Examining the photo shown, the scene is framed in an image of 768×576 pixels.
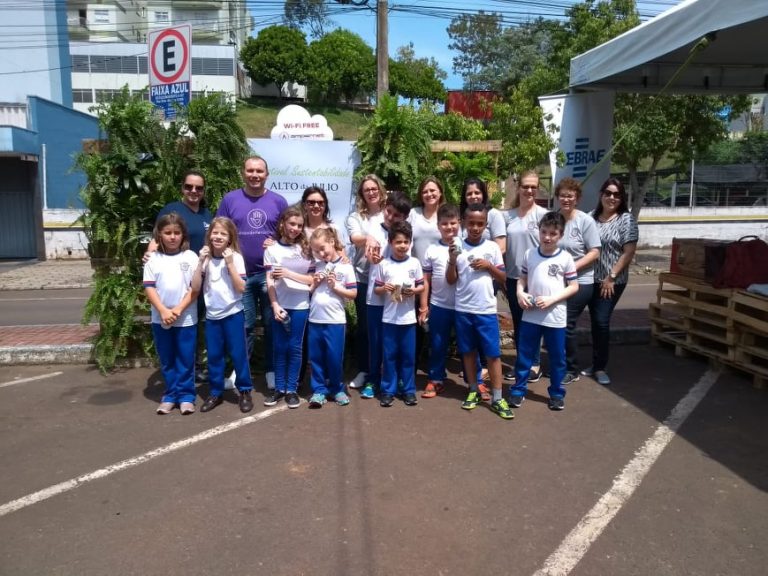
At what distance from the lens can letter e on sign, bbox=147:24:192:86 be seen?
7445 mm

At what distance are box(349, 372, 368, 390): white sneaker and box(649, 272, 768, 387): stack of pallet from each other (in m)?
3.37

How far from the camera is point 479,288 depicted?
195 inches

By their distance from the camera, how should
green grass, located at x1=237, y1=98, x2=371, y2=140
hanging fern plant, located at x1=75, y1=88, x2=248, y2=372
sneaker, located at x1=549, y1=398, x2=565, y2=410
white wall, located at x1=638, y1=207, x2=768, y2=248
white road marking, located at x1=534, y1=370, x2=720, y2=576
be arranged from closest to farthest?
white road marking, located at x1=534, y1=370, x2=720, y2=576 < sneaker, located at x1=549, y1=398, x2=565, y2=410 < hanging fern plant, located at x1=75, y1=88, x2=248, y2=372 < white wall, located at x1=638, y1=207, x2=768, y2=248 < green grass, located at x1=237, y1=98, x2=371, y2=140

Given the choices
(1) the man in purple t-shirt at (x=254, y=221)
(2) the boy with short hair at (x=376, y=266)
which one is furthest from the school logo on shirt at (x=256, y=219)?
(2) the boy with short hair at (x=376, y=266)

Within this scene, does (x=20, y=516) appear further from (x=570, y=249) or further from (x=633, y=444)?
(x=570, y=249)

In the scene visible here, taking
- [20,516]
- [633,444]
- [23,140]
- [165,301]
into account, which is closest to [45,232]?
[23,140]

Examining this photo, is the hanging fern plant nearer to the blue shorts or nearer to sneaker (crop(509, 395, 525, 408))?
the blue shorts

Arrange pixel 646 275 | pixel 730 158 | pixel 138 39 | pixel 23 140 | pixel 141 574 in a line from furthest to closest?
pixel 138 39 → pixel 730 158 → pixel 23 140 → pixel 646 275 → pixel 141 574

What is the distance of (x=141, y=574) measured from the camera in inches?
116

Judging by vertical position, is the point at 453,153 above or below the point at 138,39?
below

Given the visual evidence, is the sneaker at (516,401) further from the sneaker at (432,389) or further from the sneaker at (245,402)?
the sneaker at (245,402)

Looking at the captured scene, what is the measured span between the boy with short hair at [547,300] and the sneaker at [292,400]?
5.81ft

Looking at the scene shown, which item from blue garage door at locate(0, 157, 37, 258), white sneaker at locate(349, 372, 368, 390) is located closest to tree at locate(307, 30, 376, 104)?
blue garage door at locate(0, 157, 37, 258)

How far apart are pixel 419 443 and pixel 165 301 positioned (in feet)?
7.52
